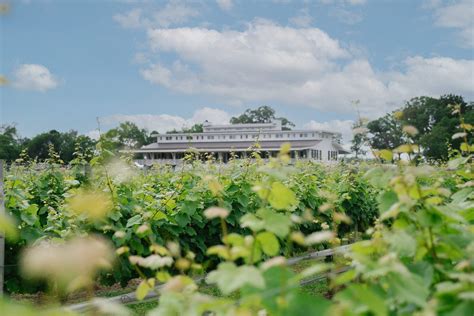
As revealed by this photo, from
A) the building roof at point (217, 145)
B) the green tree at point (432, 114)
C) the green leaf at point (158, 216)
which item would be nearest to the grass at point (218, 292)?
the green leaf at point (158, 216)

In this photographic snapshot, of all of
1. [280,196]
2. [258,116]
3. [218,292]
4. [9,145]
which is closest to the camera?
[280,196]

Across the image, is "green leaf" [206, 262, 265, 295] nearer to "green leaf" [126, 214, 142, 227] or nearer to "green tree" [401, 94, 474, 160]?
"green leaf" [126, 214, 142, 227]

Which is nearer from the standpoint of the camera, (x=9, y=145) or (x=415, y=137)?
(x=415, y=137)

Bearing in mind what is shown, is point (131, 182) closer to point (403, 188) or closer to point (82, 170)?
point (82, 170)

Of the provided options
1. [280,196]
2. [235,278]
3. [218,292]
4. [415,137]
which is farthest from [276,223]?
[415,137]

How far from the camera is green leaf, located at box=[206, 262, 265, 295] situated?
129 cm

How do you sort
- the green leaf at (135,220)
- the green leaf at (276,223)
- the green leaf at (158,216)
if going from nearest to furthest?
1. the green leaf at (276,223)
2. the green leaf at (135,220)
3. the green leaf at (158,216)

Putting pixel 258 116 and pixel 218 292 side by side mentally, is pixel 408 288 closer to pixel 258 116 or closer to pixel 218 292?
pixel 218 292

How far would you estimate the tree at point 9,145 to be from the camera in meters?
50.0

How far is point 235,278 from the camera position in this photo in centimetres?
133

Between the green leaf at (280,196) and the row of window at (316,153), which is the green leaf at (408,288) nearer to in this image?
the green leaf at (280,196)

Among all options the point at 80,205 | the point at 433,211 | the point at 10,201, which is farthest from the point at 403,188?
the point at 10,201

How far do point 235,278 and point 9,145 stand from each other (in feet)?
214

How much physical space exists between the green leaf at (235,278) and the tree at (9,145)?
159ft
